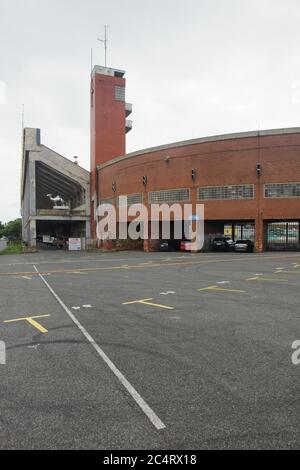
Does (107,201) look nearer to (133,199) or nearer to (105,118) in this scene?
(133,199)

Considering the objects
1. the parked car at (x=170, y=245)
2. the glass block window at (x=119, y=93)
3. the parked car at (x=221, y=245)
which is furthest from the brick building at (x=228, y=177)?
the glass block window at (x=119, y=93)

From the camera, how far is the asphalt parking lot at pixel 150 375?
379 centimetres

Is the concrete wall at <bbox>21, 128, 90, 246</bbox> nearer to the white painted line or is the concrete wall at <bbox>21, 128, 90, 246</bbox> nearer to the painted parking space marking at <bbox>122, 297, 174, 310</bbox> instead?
the painted parking space marking at <bbox>122, 297, 174, 310</bbox>

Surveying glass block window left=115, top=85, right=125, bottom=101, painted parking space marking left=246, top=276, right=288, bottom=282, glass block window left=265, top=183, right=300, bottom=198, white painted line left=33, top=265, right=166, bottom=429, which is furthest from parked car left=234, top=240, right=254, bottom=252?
glass block window left=115, top=85, right=125, bottom=101

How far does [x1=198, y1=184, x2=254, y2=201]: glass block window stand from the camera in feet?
131

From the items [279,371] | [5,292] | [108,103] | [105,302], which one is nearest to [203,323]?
[279,371]

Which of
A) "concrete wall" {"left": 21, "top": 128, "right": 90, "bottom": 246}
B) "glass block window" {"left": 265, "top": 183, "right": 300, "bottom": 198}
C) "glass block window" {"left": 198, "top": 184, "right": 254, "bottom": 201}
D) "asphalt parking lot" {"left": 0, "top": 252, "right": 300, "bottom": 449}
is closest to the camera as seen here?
"asphalt parking lot" {"left": 0, "top": 252, "right": 300, "bottom": 449}

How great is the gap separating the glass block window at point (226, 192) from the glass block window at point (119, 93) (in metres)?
29.4

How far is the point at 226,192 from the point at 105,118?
29981 mm

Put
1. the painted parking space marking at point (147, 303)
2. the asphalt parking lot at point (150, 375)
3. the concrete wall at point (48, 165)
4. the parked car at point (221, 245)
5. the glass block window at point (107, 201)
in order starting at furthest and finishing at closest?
the concrete wall at point (48, 165), the glass block window at point (107, 201), the parked car at point (221, 245), the painted parking space marking at point (147, 303), the asphalt parking lot at point (150, 375)

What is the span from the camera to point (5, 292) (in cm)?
1381

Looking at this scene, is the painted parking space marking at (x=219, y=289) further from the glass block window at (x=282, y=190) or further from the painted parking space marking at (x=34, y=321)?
the glass block window at (x=282, y=190)

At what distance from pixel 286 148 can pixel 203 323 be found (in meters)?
34.2

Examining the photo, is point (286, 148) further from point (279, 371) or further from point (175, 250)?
point (279, 371)
